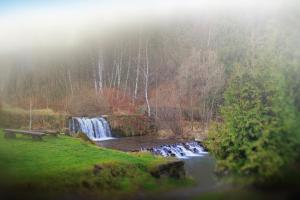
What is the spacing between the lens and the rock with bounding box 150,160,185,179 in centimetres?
2131

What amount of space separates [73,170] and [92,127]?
27.1 m

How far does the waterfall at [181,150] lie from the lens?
3491 cm

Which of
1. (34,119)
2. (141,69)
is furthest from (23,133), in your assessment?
(141,69)

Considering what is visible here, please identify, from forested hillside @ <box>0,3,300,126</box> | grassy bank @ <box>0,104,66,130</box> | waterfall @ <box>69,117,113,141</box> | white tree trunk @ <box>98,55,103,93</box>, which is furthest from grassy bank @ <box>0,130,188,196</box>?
white tree trunk @ <box>98,55,103,93</box>

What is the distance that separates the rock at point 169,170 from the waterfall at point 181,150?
38.6ft

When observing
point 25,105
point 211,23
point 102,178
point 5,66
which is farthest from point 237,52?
point 102,178

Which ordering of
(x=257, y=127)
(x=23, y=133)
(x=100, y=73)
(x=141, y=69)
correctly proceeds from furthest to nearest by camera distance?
1. (x=141, y=69)
2. (x=100, y=73)
3. (x=23, y=133)
4. (x=257, y=127)

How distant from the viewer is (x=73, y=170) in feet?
63.9

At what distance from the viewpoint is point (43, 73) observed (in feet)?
199

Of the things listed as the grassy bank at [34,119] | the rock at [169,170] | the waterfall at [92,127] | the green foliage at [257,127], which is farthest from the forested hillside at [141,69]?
the green foliage at [257,127]

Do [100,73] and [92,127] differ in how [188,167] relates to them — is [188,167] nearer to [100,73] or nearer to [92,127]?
[92,127]

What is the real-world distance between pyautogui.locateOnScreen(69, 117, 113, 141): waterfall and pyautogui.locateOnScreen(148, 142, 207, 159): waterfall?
34.4 ft

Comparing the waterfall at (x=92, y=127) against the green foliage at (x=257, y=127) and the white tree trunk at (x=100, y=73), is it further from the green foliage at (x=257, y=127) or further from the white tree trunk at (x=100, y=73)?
the green foliage at (x=257, y=127)

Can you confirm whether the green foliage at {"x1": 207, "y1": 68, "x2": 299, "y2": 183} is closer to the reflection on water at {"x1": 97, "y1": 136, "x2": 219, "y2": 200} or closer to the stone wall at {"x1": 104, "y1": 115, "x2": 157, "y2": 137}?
the reflection on water at {"x1": 97, "y1": 136, "x2": 219, "y2": 200}
